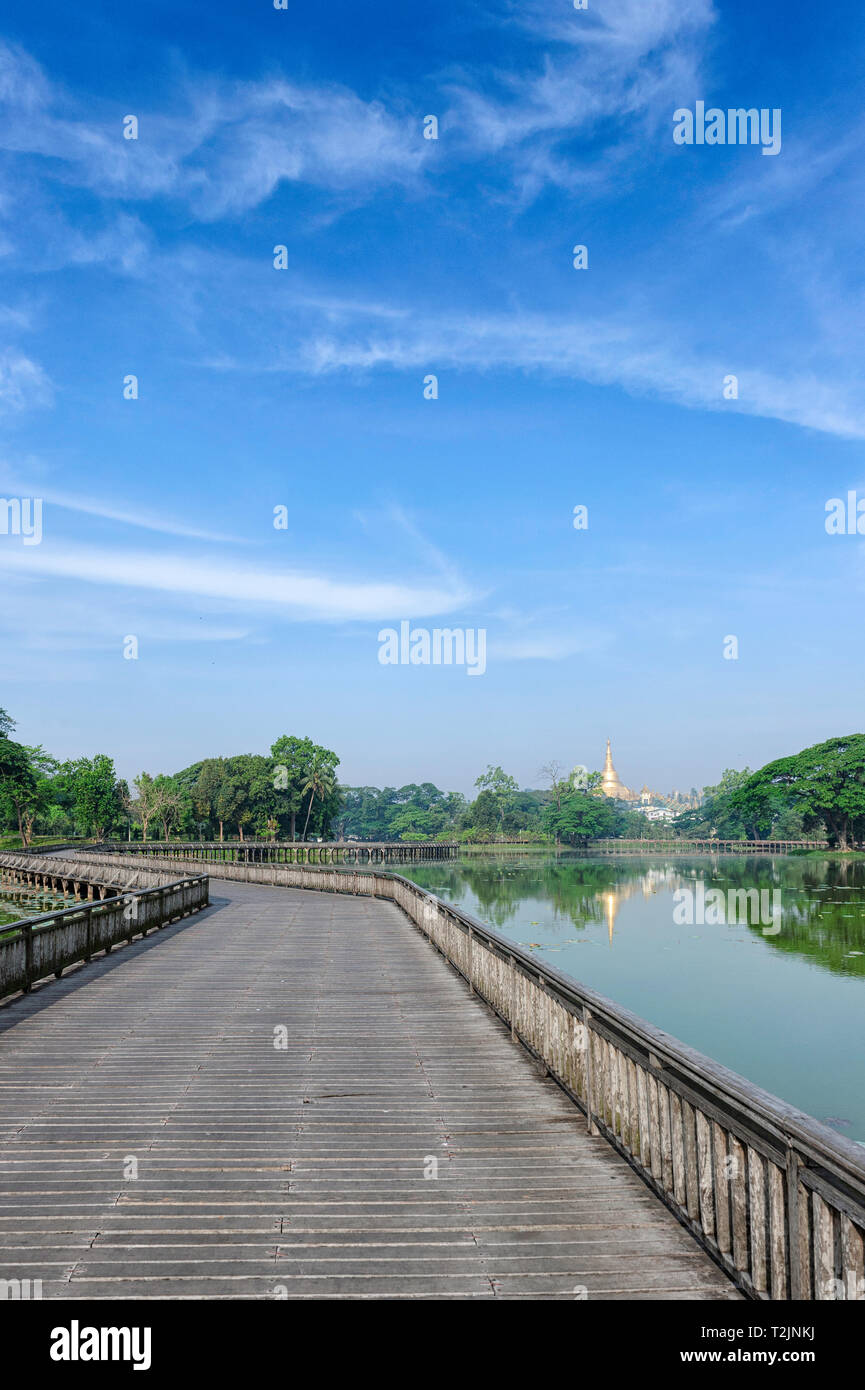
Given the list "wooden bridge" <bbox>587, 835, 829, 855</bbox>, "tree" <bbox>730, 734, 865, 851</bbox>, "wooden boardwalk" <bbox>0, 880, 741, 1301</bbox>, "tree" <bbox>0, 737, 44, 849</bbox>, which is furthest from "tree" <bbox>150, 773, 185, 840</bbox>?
"wooden boardwalk" <bbox>0, 880, 741, 1301</bbox>

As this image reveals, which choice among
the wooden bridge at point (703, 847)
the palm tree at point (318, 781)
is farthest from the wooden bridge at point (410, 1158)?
the wooden bridge at point (703, 847)

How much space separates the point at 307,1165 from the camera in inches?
208

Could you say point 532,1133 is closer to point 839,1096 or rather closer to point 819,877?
point 839,1096

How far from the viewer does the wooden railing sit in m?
10.7

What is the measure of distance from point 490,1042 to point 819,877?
201 feet

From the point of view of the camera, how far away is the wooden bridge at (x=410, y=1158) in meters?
3.69

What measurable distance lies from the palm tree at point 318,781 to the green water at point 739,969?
5777 cm

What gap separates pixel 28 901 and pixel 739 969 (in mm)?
29577

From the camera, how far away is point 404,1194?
4844mm

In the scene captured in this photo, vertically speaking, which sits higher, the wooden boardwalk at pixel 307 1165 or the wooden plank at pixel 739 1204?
the wooden plank at pixel 739 1204

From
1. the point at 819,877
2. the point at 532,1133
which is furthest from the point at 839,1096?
the point at 819,877

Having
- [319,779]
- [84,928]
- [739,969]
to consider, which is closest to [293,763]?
[319,779]

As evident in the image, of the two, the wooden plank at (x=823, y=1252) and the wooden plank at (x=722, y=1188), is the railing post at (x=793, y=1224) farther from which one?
the wooden plank at (x=722, y=1188)
